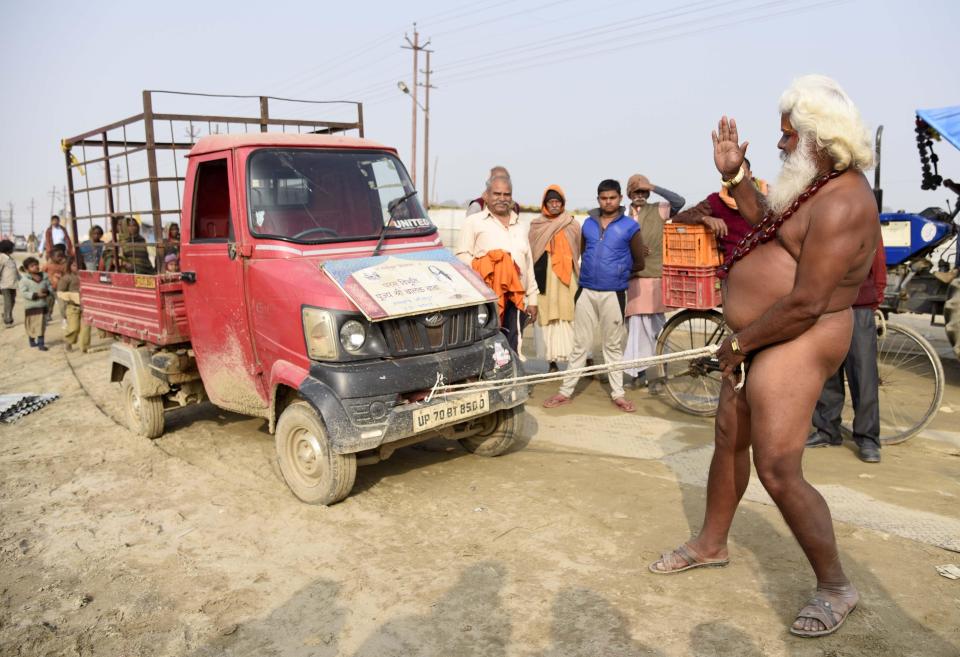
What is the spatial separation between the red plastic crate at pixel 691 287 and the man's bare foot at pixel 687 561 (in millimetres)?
3162

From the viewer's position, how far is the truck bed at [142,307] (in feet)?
18.7

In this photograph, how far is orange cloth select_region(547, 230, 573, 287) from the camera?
22.7ft

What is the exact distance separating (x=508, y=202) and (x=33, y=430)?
4932 millimetres

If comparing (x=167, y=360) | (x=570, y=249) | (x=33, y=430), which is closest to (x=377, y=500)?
(x=167, y=360)

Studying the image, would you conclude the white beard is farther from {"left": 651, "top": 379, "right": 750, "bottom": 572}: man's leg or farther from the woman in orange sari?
the woman in orange sari

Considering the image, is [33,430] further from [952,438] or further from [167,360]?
[952,438]

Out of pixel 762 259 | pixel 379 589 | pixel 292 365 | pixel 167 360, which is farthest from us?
pixel 167 360

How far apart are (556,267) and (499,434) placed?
2162mm

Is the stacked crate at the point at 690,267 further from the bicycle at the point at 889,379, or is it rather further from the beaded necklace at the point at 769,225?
the beaded necklace at the point at 769,225

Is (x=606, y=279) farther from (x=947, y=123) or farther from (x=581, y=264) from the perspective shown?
(x=947, y=123)

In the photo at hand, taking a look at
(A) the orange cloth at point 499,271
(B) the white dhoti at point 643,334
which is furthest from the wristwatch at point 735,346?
(B) the white dhoti at point 643,334

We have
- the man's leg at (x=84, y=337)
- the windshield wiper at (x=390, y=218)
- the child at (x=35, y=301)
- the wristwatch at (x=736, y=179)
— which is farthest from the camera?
the child at (x=35, y=301)

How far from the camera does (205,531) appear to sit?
14.1 ft

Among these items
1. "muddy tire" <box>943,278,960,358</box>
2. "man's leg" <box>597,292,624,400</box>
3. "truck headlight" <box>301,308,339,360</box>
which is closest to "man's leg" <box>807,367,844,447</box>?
"man's leg" <box>597,292,624,400</box>
